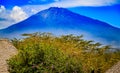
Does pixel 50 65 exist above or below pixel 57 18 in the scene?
below

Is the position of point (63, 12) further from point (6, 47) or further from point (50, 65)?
point (50, 65)

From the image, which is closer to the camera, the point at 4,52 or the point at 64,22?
the point at 4,52

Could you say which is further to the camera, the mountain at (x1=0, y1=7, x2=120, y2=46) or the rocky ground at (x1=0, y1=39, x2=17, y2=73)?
the mountain at (x1=0, y1=7, x2=120, y2=46)

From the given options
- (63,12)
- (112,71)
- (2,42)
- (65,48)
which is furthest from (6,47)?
(63,12)

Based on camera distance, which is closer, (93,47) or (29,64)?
(29,64)

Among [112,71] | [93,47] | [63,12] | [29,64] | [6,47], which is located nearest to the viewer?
[112,71]

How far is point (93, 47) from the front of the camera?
112 feet

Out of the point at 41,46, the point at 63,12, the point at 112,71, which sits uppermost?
the point at 63,12

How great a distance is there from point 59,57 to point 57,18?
232 feet

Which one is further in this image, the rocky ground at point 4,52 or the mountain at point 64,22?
the mountain at point 64,22

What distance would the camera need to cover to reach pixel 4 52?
93.4 feet

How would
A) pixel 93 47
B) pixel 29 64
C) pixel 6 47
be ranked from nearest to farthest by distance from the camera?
pixel 29 64
pixel 6 47
pixel 93 47

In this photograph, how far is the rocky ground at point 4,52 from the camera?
2570cm

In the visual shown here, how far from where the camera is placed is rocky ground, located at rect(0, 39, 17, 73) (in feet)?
84.3
